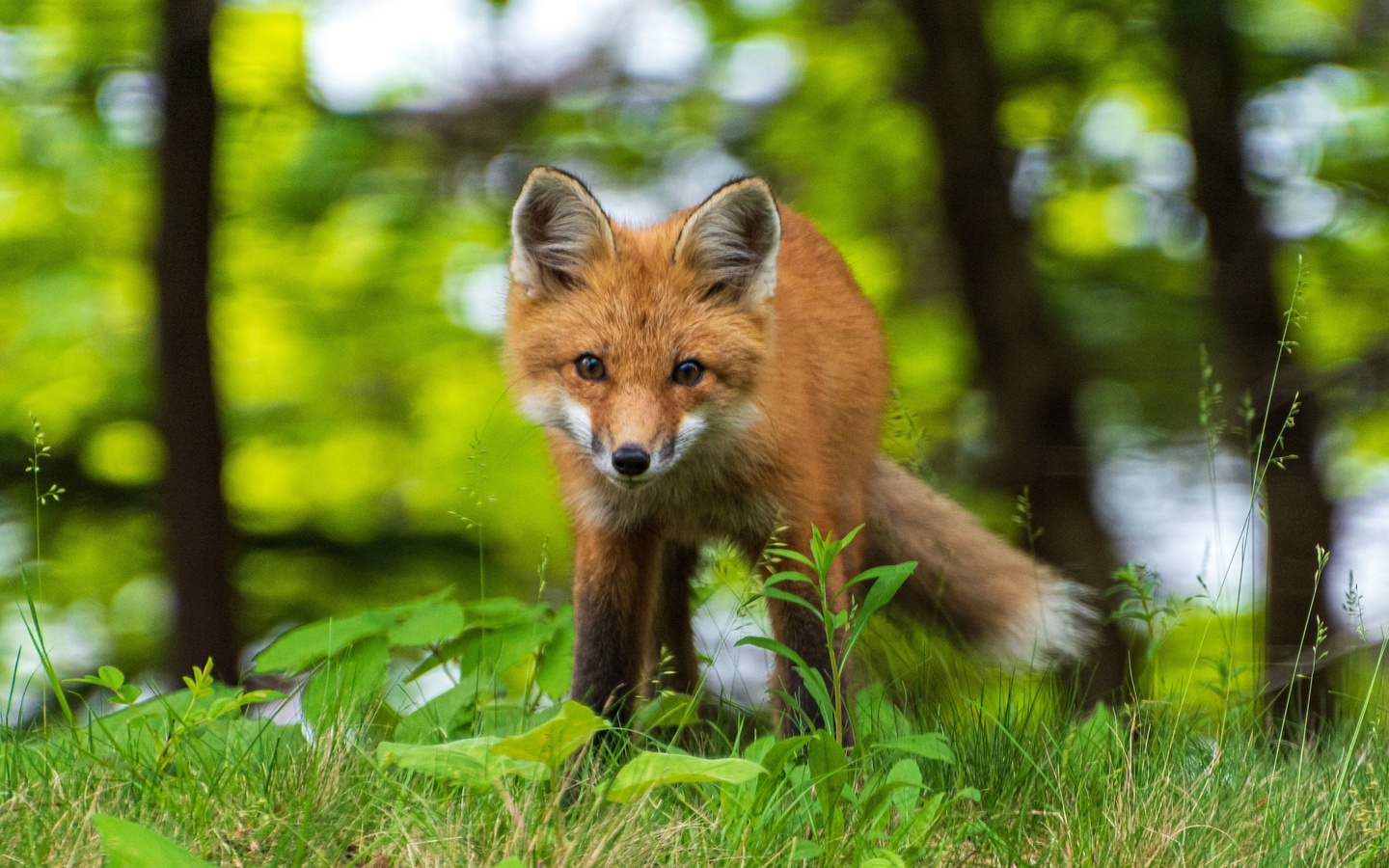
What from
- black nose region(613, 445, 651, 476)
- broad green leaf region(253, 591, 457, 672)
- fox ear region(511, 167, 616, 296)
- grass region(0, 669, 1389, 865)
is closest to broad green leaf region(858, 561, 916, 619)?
grass region(0, 669, 1389, 865)

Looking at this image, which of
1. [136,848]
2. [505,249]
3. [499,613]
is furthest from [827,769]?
[505,249]

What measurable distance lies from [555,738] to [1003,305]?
6.22m

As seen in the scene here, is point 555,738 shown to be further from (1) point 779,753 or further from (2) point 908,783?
(2) point 908,783

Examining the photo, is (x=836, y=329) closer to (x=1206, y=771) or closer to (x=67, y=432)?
(x=1206, y=771)

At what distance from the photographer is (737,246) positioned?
3963 mm

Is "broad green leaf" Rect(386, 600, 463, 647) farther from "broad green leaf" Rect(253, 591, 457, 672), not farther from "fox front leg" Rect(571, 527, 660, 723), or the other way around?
"fox front leg" Rect(571, 527, 660, 723)

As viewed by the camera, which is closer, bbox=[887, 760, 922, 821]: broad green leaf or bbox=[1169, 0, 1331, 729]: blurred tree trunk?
bbox=[887, 760, 922, 821]: broad green leaf

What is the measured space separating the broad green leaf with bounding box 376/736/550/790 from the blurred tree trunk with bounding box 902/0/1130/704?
5.83 m

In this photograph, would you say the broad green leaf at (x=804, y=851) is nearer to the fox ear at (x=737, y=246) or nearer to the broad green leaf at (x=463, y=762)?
the broad green leaf at (x=463, y=762)

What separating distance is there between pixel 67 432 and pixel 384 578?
107 inches

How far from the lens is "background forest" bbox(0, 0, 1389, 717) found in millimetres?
7504

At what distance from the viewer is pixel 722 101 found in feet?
32.7

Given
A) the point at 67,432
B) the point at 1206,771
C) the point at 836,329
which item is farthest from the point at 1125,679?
the point at 67,432

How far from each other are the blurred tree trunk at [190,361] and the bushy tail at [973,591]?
4299 mm
